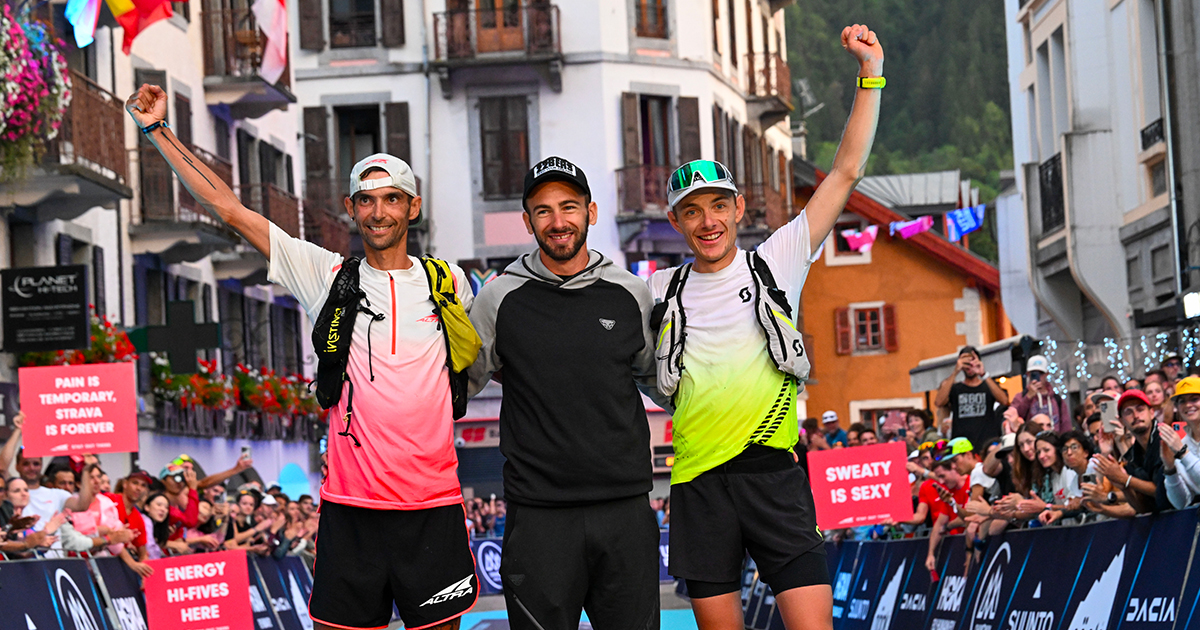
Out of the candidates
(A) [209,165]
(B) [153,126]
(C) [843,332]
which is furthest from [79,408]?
(C) [843,332]

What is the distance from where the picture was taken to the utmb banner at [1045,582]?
34.5 ft

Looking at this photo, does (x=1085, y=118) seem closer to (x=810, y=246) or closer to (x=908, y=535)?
(x=908, y=535)

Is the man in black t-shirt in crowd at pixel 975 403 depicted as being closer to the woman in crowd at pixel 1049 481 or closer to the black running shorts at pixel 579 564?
the woman in crowd at pixel 1049 481

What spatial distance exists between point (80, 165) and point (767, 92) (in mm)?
Result: 27956

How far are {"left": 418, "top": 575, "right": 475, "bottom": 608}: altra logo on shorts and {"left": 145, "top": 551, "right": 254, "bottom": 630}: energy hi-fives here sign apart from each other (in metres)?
9.58

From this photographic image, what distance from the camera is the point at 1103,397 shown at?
1584cm

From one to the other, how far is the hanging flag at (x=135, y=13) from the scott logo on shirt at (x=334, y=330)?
640 inches

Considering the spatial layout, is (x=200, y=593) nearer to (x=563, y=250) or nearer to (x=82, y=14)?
(x=82, y=14)

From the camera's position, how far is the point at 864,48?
292 inches

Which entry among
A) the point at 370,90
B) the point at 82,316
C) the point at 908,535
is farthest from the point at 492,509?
the point at 908,535

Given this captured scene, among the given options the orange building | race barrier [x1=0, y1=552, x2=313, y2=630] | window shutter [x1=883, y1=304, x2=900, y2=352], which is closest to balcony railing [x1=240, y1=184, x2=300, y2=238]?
race barrier [x1=0, y1=552, x2=313, y2=630]

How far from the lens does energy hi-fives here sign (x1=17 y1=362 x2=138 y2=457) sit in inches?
620

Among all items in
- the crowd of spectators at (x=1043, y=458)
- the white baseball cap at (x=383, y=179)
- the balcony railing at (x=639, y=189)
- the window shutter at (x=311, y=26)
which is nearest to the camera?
the white baseball cap at (x=383, y=179)

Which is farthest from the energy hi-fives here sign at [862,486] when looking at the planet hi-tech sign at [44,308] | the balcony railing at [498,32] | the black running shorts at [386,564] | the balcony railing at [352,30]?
the balcony railing at [352,30]
